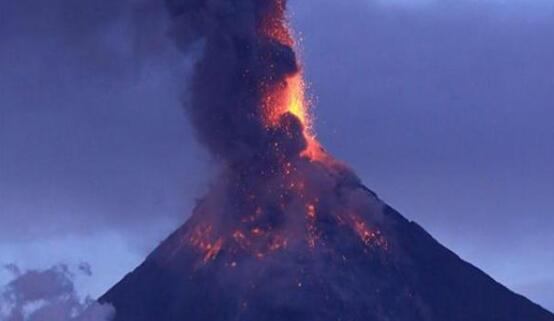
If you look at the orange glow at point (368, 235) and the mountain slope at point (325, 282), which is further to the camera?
the orange glow at point (368, 235)

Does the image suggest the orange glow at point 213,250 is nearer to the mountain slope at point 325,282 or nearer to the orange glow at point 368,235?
the mountain slope at point 325,282

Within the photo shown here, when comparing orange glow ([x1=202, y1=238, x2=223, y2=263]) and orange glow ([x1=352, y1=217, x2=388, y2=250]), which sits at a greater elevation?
orange glow ([x1=352, y1=217, x2=388, y2=250])

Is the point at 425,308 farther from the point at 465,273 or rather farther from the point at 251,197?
the point at 251,197

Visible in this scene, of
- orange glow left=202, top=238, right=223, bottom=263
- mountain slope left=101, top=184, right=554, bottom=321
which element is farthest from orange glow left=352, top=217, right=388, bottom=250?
orange glow left=202, top=238, right=223, bottom=263

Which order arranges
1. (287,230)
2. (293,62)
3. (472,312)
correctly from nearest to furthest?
(293,62) → (287,230) → (472,312)

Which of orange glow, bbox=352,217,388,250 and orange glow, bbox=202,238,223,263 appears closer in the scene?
orange glow, bbox=202,238,223,263

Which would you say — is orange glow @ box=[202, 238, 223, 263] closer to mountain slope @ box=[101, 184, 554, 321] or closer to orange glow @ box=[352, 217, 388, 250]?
mountain slope @ box=[101, 184, 554, 321]

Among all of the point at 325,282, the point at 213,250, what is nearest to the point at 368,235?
the point at 325,282

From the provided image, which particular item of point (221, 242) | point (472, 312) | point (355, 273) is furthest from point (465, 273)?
point (221, 242)

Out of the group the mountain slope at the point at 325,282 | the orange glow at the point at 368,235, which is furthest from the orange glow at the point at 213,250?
the orange glow at the point at 368,235

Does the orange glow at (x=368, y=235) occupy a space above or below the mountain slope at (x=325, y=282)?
above

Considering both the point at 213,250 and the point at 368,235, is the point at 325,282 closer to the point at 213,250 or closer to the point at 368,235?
the point at 368,235
